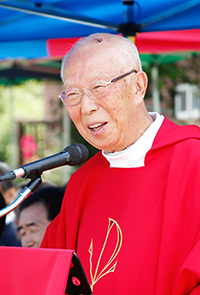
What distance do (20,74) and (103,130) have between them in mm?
5090

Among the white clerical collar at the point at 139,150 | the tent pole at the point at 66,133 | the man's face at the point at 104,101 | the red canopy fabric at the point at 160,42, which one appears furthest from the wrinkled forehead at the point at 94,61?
the tent pole at the point at 66,133

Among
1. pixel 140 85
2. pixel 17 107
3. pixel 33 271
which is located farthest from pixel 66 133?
pixel 17 107

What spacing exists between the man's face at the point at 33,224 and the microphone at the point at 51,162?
149 cm

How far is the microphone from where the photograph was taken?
1697 mm

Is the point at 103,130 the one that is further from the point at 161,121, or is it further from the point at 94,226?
the point at 94,226

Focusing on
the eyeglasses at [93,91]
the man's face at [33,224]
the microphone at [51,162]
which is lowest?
the man's face at [33,224]

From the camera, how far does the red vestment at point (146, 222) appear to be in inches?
70.9

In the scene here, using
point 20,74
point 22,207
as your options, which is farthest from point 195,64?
point 22,207

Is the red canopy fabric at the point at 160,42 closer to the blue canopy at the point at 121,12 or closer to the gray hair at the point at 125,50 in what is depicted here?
the blue canopy at the point at 121,12

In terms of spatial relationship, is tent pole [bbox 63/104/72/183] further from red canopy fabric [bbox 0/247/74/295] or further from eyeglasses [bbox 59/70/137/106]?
red canopy fabric [bbox 0/247/74/295]

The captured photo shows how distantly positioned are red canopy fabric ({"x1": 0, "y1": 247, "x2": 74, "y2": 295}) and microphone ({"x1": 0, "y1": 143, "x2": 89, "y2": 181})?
326mm

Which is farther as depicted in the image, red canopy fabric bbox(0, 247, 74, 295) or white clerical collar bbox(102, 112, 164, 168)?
white clerical collar bbox(102, 112, 164, 168)

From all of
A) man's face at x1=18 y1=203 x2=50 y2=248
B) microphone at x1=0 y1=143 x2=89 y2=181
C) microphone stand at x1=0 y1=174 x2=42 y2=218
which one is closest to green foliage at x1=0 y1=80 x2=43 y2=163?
man's face at x1=18 y1=203 x2=50 y2=248

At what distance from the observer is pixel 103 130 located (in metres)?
2.10
